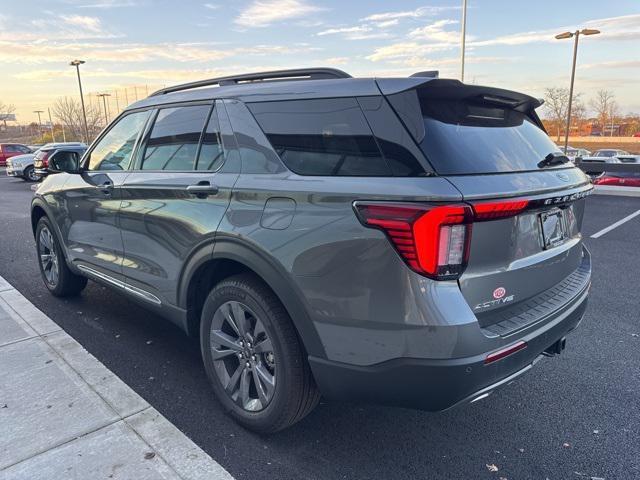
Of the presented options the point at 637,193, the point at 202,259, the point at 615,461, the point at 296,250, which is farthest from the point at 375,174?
the point at 637,193

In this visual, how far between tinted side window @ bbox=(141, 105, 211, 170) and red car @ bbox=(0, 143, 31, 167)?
28.8m

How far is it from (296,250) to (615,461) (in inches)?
74.3

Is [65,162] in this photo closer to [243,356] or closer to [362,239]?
[243,356]

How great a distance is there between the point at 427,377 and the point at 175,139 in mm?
2212

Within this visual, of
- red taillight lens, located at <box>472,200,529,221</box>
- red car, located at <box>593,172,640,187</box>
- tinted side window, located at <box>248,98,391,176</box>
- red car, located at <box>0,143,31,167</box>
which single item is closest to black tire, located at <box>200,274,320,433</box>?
tinted side window, located at <box>248,98,391,176</box>

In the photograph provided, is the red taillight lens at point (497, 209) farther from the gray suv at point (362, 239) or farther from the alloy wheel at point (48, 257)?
the alloy wheel at point (48, 257)

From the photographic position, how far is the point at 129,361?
3459 mm

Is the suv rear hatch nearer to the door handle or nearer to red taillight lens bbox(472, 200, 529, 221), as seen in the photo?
red taillight lens bbox(472, 200, 529, 221)

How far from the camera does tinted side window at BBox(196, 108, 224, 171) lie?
276 centimetres

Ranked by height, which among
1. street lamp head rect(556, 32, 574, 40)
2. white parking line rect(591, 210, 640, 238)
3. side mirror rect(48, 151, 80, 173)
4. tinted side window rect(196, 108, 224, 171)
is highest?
street lamp head rect(556, 32, 574, 40)

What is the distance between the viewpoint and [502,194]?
2002 mm

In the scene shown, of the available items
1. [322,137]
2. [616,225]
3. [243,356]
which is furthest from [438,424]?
[616,225]

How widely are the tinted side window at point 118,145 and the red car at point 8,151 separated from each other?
91.4 ft

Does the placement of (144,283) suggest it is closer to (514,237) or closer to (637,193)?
(514,237)
